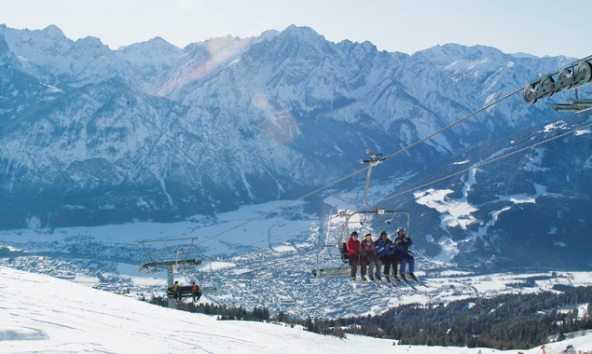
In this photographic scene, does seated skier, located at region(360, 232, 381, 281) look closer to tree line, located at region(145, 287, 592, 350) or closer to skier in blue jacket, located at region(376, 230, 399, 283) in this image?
skier in blue jacket, located at region(376, 230, 399, 283)

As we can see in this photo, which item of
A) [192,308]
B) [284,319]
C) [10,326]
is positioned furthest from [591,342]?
[10,326]

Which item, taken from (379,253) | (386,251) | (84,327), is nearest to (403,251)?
(386,251)

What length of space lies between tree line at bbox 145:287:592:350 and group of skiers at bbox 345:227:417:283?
64.1 metres

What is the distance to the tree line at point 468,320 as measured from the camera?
11156 cm

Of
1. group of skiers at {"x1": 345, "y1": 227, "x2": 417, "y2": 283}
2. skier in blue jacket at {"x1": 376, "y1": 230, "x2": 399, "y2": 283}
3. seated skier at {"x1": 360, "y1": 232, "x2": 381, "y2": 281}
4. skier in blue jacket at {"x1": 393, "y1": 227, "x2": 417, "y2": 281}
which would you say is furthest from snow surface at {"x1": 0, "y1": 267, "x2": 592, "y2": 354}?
skier in blue jacket at {"x1": 393, "y1": 227, "x2": 417, "y2": 281}

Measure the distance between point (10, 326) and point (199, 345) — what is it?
1016 centimetres

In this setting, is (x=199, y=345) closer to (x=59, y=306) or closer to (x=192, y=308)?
(x=59, y=306)

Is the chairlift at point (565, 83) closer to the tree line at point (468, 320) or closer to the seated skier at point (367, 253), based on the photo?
the seated skier at point (367, 253)

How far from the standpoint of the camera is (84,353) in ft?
69.0

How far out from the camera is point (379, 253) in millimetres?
33469

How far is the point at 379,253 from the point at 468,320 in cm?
12938

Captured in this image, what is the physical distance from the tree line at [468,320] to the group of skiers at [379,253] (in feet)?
210

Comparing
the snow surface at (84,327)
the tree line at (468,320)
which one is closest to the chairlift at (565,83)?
the snow surface at (84,327)

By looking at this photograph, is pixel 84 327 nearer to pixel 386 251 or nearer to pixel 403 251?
pixel 386 251
